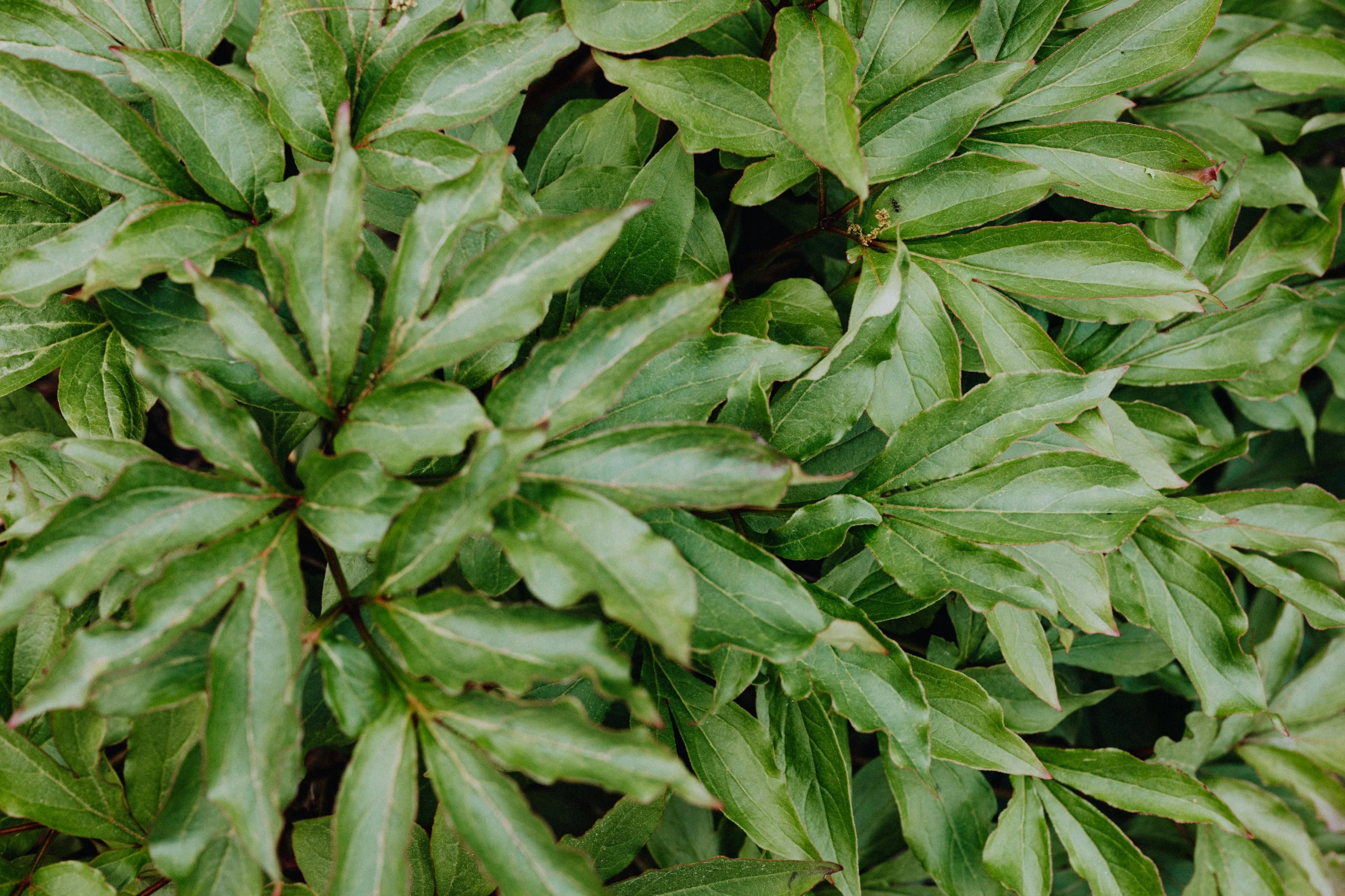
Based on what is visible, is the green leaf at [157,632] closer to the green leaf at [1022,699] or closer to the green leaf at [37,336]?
the green leaf at [37,336]

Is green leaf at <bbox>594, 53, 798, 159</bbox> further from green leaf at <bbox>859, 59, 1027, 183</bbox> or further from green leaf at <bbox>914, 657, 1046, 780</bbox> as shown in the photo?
green leaf at <bbox>914, 657, 1046, 780</bbox>

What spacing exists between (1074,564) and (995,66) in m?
0.49

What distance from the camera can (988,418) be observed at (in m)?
0.75

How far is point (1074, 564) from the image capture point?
0.82 meters

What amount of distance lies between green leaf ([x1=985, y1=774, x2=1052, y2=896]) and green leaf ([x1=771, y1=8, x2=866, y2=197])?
2.30ft

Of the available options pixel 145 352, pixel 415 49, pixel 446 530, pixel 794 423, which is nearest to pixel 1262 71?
pixel 794 423

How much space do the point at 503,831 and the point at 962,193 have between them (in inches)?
27.9

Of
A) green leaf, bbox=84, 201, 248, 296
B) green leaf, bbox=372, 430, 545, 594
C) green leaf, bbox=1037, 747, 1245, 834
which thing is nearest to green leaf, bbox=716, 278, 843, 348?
green leaf, bbox=372, 430, 545, 594

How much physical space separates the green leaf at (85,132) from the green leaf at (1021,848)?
1042mm

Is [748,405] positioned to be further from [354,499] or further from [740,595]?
[354,499]

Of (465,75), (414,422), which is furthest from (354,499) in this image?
(465,75)

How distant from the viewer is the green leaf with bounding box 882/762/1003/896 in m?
0.92

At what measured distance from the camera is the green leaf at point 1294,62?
1.01 metres

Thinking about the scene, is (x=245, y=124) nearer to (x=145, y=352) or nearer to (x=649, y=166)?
(x=145, y=352)
